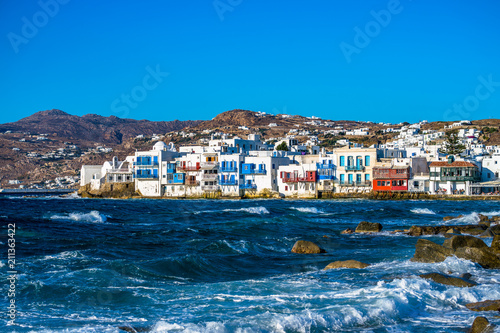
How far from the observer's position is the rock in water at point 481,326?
501 inches

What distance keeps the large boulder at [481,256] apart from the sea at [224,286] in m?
0.76

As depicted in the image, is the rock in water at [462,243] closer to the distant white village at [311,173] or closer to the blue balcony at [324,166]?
the distant white village at [311,173]

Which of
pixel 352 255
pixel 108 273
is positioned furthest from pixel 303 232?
pixel 108 273

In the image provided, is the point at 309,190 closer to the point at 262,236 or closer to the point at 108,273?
the point at 262,236

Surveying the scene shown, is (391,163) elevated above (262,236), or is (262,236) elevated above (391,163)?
(391,163)

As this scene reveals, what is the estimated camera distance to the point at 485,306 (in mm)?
14953

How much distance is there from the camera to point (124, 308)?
15500mm

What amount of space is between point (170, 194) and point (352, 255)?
195 ft

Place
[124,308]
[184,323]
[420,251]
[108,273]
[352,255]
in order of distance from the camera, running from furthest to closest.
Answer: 1. [352,255]
2. [420,251]
3. [108,273]
4. [124,308]
5. [184,323]

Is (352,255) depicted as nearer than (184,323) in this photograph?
No

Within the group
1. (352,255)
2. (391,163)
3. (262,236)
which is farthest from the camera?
(391,163)

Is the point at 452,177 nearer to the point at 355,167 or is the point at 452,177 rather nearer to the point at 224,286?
the point at 355,167

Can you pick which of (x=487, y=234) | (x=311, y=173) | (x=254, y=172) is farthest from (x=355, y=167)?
(x=487, y=234)

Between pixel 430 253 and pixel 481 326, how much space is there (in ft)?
30.1
